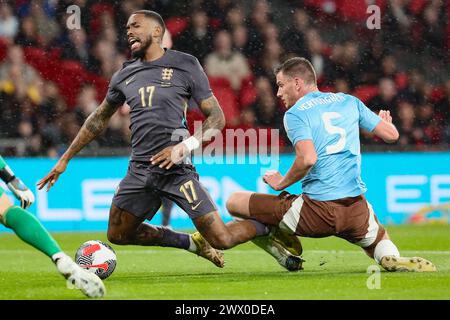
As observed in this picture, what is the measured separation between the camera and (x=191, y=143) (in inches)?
267

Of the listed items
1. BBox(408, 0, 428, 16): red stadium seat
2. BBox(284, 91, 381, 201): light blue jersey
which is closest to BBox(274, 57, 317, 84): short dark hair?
BBox(284, 91, 381, 201): light blue jersey

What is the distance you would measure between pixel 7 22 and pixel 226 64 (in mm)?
3272

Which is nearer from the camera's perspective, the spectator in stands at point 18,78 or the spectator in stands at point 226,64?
the spectator in stands at point 226,64

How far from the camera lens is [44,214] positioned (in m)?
Answer: 12.4

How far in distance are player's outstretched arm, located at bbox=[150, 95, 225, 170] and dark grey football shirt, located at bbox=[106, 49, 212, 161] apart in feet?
0.65

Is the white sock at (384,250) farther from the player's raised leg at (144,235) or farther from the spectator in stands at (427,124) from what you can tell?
the spectator in stands at (427,124)

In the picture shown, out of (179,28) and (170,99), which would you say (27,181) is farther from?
(170,99)

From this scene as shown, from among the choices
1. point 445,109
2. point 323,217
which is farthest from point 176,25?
point 323,217

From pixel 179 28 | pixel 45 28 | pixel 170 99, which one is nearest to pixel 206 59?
pixel 179 28

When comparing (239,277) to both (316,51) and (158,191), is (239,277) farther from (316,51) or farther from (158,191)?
(316,51)

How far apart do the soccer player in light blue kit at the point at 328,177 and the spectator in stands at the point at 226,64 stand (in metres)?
6.66

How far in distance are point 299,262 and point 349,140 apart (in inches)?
41.1

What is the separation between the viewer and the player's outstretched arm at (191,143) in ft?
22.2

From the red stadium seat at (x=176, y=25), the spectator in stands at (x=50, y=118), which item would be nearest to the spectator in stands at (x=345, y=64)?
the red stadium seat at (x=176, y=25)
